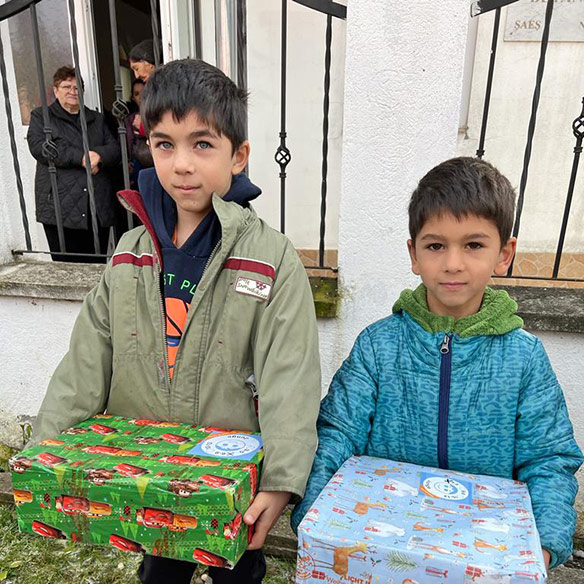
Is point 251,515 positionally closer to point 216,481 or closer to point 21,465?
point 216,481

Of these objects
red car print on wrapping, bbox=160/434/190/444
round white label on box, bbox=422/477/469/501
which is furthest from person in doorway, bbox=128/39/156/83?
round white label on box, bbox=422/477/469/501

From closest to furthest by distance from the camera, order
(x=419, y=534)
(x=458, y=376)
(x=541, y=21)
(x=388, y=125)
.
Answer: (x=419, y=534) < (x=458, y=376) < (x=388, y=125) < (x=541, y=21)

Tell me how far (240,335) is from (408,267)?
1.06 metres

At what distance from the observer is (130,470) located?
3.47 ft

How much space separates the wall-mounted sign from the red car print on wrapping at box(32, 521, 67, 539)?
195 inches

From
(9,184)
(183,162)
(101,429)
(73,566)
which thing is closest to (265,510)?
(101,429)

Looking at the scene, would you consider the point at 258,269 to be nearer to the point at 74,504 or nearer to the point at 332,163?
the point at 74,504

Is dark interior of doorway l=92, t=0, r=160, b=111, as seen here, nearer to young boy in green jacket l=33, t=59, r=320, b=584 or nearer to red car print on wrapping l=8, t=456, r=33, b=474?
young boy in green jacket l=33, t=59, r=320, b=584

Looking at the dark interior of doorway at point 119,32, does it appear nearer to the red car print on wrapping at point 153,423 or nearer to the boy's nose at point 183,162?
the boy's nose at point 183,162

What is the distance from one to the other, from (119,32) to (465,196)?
623 centimetres

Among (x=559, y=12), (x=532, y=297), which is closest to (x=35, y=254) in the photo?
(x=532, y=297)

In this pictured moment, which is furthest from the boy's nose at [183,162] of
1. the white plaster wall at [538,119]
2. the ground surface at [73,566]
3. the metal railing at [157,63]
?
the white plaster wall at [538,119]

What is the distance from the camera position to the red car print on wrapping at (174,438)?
120 cm

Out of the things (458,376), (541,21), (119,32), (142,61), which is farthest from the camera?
(119,32)
